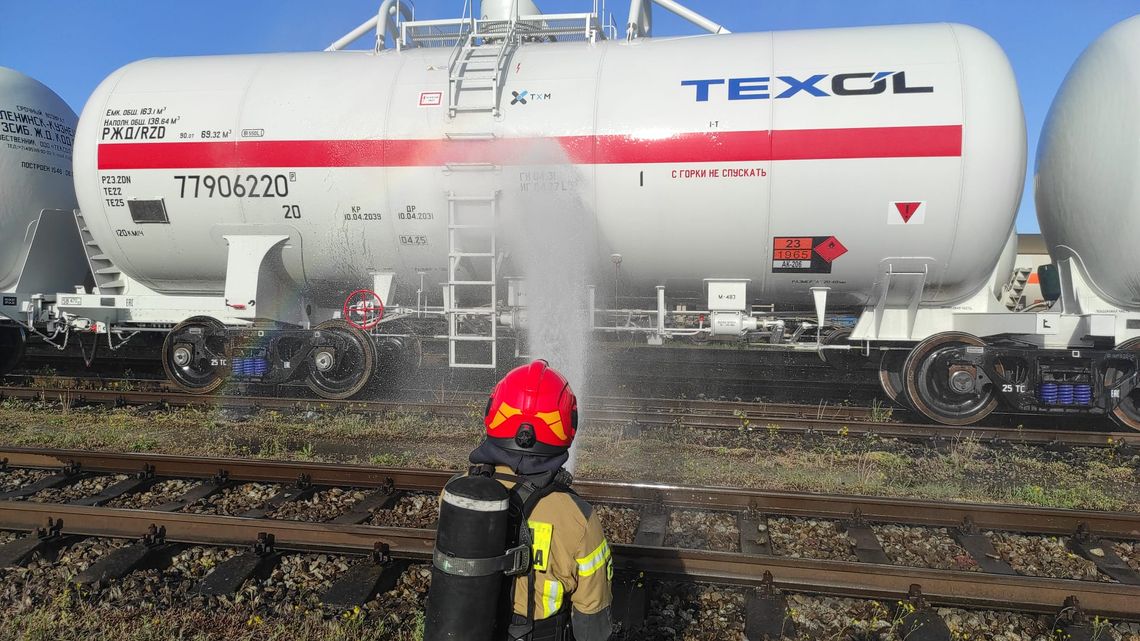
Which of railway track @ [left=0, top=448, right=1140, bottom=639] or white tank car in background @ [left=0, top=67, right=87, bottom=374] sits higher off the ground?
white tank car in background @ [left=0, top=67, right=87, bottom=374]

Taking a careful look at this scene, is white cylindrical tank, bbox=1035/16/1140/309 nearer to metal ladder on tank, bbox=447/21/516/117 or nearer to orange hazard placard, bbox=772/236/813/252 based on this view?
orange hazard placard, bbox=772/236/813/252

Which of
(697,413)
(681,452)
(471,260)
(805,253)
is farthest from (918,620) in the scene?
(471,260)

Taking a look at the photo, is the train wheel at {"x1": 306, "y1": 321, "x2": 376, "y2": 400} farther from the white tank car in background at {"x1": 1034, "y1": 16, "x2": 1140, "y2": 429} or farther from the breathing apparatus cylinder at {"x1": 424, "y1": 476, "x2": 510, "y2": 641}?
the white tank car in background at {"x1": 1034, "y1": 16, "x2": 1140, "y2": 429}

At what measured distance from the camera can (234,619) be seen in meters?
3.52

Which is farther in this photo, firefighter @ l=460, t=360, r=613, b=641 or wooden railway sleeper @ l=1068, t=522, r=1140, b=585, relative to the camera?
wooden railway sleeper @ l=1068, t=522, r=1140, b=585

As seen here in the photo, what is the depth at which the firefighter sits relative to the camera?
2.06m

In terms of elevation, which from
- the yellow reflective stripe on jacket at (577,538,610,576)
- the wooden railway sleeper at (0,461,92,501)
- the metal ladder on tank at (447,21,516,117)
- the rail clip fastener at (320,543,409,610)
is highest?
the metal ladder on tank at (447,21,516,117)

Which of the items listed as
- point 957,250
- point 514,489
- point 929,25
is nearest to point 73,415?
point 514,489

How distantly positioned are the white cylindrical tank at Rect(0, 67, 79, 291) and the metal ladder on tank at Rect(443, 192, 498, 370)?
20.6 feet

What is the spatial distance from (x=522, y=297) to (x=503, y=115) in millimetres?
Result: 2008

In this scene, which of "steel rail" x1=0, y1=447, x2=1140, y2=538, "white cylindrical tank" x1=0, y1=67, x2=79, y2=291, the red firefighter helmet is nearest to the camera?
the red firefighter helmet

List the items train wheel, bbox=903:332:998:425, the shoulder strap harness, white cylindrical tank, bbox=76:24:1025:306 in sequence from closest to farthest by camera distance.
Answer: the shoulder strap harness → white cylindrical tank, bbox=76:24:1025:306 → train wheel, bbox=903:332:998:425

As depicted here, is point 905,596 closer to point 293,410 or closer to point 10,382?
point 293,410

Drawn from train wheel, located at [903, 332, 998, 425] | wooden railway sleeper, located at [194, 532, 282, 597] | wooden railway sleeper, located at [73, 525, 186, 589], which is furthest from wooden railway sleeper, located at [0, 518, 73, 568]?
train wheel, located at [903, 332, 998, 425]
